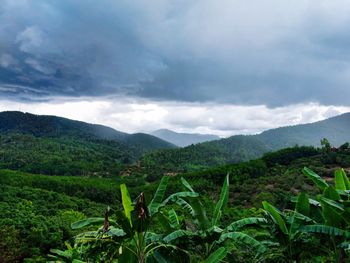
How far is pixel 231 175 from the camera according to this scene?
92.2 m

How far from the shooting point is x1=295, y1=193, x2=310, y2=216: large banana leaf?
14117mm

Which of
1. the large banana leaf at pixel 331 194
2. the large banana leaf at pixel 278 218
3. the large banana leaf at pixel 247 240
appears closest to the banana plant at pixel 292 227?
the large banana leaf at pixel 278 218

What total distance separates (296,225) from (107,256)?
651cm

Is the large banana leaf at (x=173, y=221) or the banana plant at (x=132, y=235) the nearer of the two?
the banana plant at (x=132, y=235)

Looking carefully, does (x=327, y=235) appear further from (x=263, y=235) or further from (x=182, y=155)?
(x=182, y=155)

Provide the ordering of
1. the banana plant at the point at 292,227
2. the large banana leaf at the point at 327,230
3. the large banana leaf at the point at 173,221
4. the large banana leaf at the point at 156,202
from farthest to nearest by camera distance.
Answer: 1. the large banana leaf at the point at 173,221
2. the banana plant at the point at 292,227
3. the large banana leaf at the point at 156,202
4. the large banana leaf at the point at 327,230

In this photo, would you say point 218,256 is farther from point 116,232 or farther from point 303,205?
point 303,205

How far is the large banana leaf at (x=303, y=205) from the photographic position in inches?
556

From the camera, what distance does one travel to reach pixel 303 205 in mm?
14211

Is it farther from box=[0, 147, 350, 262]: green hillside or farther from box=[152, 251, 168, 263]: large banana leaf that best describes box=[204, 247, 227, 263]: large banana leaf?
box=[0, 147, 350, 262]: green hillside

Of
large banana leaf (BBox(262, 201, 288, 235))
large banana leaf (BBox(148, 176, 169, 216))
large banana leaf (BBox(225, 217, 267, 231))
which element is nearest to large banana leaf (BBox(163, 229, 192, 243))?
large banana leaf (BBox(148, 176, 169, 216))

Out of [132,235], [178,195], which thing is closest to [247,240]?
[178,195]

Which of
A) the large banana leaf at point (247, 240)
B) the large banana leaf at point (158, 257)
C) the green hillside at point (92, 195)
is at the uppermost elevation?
the large banana leaf at point (247, 240)

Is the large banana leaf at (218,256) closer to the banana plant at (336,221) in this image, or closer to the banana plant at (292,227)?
the banana plant at (292,227)
